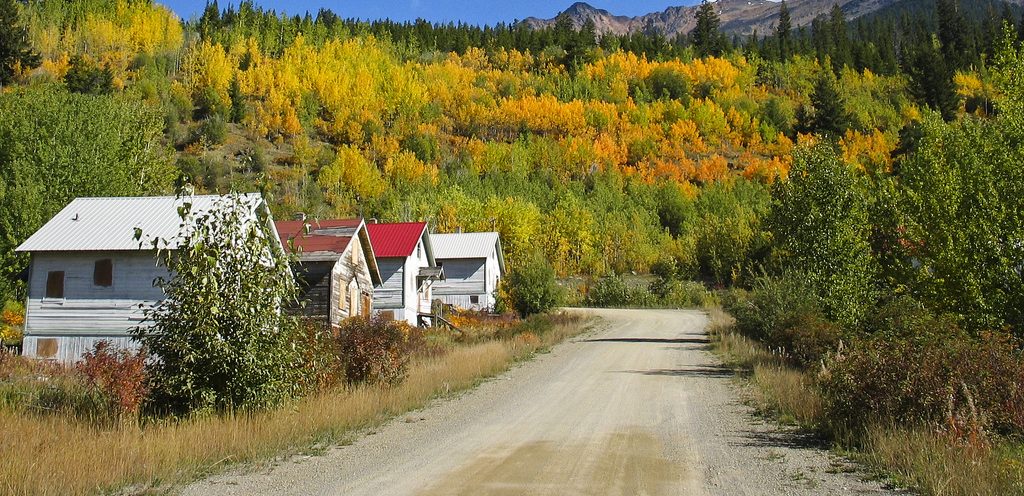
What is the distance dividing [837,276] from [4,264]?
3489 centimetres

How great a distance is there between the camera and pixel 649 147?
525 ft

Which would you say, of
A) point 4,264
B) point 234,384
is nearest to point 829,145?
point 234,384

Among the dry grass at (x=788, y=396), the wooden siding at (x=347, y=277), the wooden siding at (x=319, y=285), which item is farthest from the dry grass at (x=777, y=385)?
the wooden siding at (x=319, y=285)

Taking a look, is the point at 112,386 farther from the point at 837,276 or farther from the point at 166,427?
the point at 837,276

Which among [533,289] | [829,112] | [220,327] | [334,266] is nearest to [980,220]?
[220,327]

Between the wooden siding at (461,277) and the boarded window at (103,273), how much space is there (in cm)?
3275

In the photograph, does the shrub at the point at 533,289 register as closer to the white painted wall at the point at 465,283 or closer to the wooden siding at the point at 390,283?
the white painted wall at the point at 465,283

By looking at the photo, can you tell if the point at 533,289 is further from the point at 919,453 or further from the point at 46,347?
the point at 919,453

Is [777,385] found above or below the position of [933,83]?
below

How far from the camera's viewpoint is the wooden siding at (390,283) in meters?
41.8

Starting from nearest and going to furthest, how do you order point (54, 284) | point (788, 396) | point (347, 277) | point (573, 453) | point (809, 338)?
point (573, 453) → point (788, 396) → point (809, 338) → point (54, 284) → point (347, 277)

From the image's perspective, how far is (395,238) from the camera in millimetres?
43062

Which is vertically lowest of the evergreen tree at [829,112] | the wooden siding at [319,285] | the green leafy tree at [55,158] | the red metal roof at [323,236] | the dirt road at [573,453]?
the dirt road at [573,453]

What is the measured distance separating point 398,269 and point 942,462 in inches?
1395
